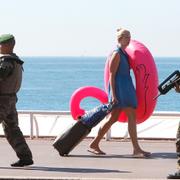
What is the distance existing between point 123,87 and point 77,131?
0.92 m

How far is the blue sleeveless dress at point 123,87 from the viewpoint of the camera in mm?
12055

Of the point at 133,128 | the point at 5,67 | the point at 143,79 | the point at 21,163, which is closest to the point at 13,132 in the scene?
the point at 21,163

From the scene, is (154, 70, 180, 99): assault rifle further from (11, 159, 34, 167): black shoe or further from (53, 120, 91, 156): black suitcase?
(11, 159, 34, 167): black shoe

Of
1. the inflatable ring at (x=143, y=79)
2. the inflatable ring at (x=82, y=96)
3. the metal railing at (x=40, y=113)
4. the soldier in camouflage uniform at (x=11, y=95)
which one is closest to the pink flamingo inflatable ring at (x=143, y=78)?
the inflatable ring at (x=143, y=79)

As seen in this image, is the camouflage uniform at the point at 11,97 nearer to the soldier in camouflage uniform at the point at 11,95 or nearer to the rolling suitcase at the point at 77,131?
the soldier in camouflage uniform at the point at 11,95

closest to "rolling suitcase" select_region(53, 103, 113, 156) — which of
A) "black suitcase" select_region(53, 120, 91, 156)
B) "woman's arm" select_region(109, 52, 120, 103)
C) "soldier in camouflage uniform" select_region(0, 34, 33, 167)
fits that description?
"black suitcase" select_region(53, 120, 91, 156)

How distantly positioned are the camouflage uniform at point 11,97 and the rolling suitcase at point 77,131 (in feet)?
3.90

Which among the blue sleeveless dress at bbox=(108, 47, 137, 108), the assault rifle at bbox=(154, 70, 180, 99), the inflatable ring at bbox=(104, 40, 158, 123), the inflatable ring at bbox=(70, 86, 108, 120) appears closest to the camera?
the assault rifle at bbox=(154, 70, 180, 99)

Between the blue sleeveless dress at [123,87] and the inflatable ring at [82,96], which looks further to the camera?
the inflatable ring at [82,96]

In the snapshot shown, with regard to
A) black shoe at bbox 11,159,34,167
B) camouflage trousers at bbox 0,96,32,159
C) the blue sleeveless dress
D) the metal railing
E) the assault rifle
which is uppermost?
the assault rifle

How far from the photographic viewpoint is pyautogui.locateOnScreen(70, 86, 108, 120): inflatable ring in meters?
13.1

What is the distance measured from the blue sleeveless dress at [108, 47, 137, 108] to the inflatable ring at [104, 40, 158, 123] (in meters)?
0.44

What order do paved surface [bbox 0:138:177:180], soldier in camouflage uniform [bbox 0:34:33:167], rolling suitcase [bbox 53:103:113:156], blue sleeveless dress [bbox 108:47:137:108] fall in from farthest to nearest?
rolling suitcase [bbox 53:103:113:156]
blue sleeveless dress [bbox 108:47:137:108]
soldier in camouflage uniform [bbox 0:34:33:167]
paved surface [bbox 0:138:177:180]

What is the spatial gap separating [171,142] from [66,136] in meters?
2.31
